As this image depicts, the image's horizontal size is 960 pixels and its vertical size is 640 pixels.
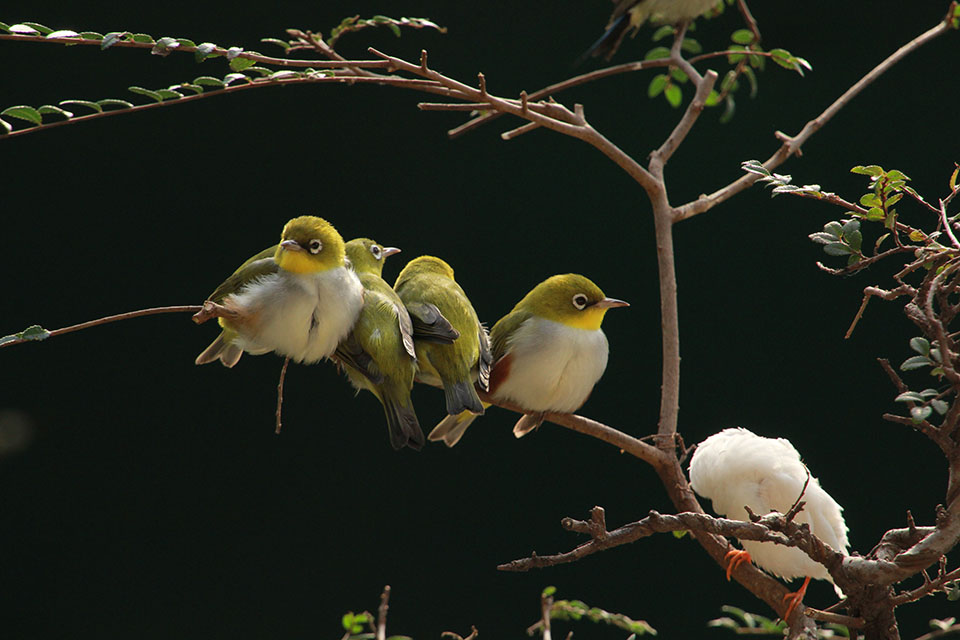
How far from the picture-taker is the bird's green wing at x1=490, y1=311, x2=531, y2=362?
4.22 feet

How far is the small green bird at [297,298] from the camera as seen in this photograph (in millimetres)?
997

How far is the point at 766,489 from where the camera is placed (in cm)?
138

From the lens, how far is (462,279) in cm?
249

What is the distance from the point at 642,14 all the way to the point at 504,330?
0.80m

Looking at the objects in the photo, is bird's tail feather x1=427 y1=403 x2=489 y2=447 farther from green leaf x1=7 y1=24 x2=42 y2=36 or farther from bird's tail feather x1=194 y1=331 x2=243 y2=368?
green leaf x1=7 y1=24 x2=42 y2=36

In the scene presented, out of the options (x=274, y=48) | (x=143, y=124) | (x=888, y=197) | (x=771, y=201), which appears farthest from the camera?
(x=274, y=48)

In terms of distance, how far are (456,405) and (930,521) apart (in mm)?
1926

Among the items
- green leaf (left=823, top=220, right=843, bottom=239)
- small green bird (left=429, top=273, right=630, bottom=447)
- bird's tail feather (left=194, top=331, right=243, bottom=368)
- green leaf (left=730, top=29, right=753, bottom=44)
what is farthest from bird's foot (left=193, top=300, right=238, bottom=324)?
green leaf (left=730, top=29, right=753, bottom=44)

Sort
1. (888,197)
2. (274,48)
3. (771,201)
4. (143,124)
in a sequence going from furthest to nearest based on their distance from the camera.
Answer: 1. (274,48)
2. (771,201)
3. (143,124)
4. (888,197)

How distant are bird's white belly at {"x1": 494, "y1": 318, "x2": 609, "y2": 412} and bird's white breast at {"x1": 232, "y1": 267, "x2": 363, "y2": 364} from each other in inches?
11.2

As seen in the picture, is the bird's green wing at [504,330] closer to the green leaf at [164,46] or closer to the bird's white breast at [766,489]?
the bird's white breast at [766,489]

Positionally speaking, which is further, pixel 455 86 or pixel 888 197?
pixel 455 86

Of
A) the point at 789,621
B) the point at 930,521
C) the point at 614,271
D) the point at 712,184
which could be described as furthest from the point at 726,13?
the point at 789,621

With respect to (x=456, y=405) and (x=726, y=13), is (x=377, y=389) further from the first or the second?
(x=726, y=13)
